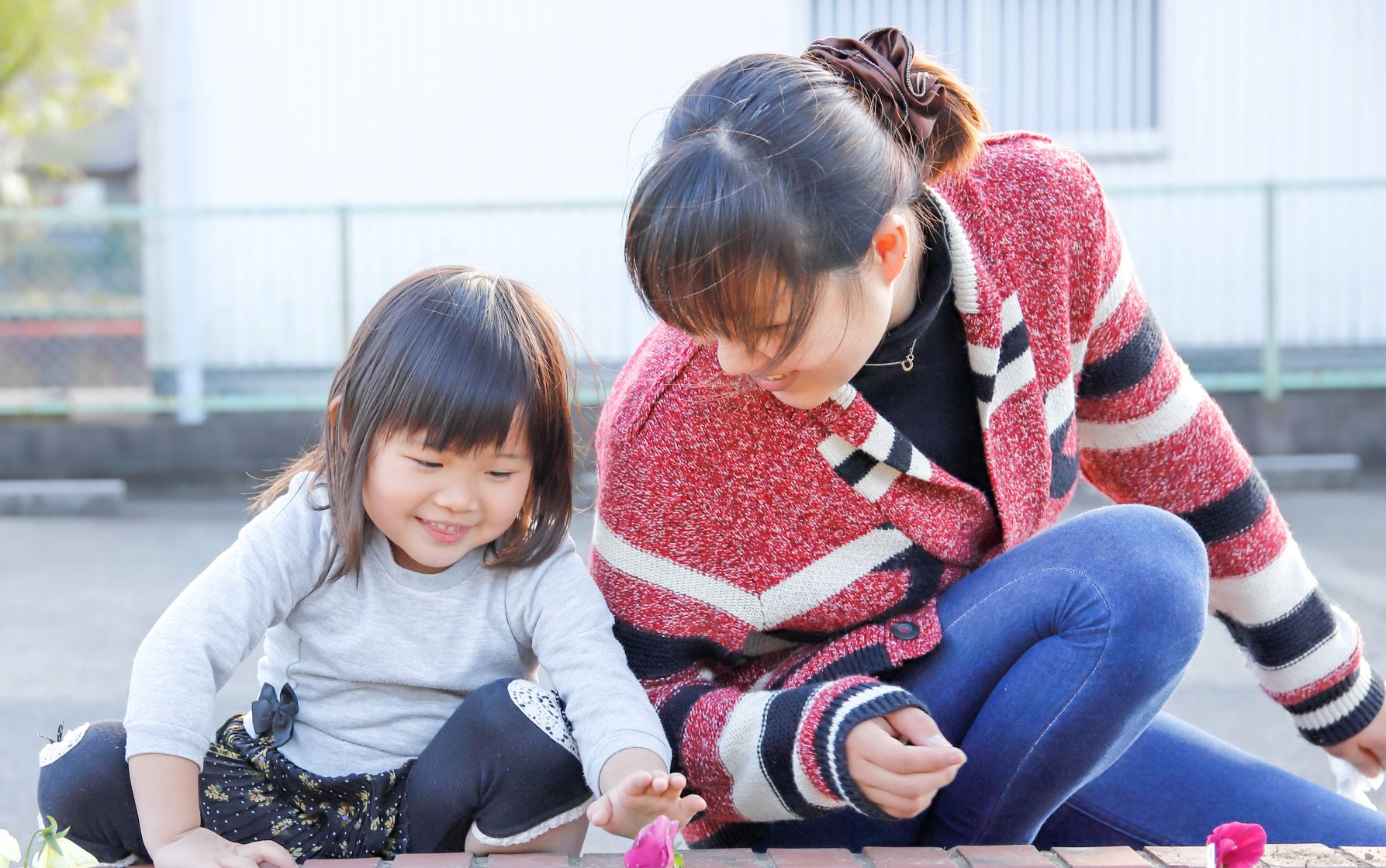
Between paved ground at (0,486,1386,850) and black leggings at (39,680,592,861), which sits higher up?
black leggings at (39,680,592,861)

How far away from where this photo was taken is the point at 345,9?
22.6 ft

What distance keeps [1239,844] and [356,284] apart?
579 centimetres

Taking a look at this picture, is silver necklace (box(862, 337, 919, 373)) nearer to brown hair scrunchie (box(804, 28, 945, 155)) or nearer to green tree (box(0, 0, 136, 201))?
brown hair scrunchie (box(804, 28, 945, 155))

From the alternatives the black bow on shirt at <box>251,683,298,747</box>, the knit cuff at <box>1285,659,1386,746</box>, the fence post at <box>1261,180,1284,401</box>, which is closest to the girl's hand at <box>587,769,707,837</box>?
the black bow on shirt at <box>251,683,298,747</box>

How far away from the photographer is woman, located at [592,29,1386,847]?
1.42m

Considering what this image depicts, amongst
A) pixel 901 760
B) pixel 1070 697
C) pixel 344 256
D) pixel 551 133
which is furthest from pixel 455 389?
pixel 551 133

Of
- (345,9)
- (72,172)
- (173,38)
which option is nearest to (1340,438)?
(345,9)

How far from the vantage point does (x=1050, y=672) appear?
153 cm

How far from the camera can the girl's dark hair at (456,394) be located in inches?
64.9

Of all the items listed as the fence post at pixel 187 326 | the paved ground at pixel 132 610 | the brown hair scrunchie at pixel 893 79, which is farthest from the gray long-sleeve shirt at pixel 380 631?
the fence post at pixel 187 326

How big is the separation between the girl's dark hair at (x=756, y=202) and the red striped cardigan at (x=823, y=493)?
0.23 metres

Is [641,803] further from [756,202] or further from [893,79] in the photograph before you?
[893,79]

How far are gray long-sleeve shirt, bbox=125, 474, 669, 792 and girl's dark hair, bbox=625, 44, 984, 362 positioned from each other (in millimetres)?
410

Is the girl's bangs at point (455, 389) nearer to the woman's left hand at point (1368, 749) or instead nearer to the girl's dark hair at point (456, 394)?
the girl's dark hair at point (456, 394)
